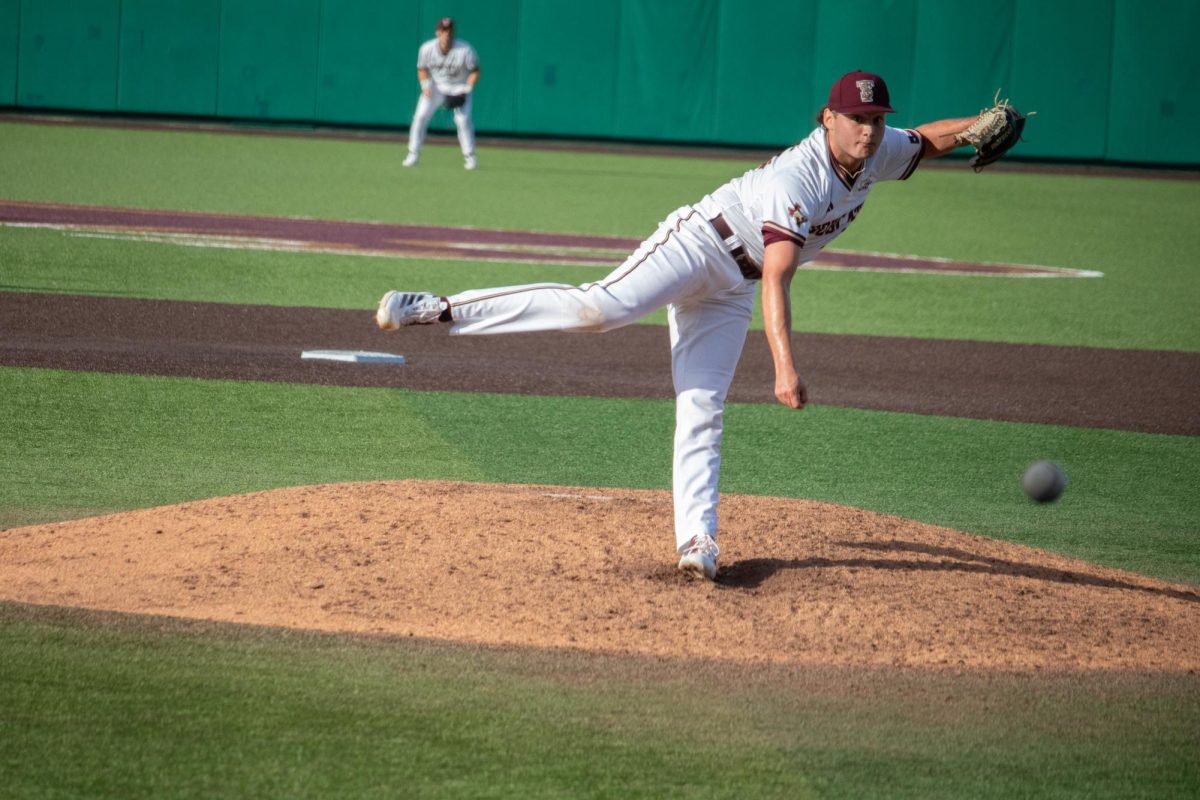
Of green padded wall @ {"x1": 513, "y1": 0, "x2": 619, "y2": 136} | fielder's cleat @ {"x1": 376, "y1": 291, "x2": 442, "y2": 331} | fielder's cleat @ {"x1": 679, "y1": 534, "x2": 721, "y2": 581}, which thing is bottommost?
fielder's cleat @ {"x1": 679, "y1": 534, "x2": 721, "y2": 581}

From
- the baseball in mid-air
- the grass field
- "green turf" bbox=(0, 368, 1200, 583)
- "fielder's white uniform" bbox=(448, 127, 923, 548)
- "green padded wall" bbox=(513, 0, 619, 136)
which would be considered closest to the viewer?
the grass field

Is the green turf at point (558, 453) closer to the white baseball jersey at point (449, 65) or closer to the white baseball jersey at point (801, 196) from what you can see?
the white baseball jersey at point (801, 196)

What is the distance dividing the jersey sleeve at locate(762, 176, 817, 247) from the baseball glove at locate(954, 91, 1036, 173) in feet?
2.68

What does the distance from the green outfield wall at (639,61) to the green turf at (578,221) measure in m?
1.57

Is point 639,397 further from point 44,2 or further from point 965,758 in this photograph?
point 44,2

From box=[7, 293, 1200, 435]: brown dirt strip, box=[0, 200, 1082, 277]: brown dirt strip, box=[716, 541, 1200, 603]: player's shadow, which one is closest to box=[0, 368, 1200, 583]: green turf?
box=[7, 293, 1200, 435]: brown dirt strip

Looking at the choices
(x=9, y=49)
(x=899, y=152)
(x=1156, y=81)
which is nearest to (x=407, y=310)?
(x=899, y=152)

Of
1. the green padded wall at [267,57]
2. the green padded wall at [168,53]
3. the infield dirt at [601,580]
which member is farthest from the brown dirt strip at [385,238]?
the green padded wall at [168,53]

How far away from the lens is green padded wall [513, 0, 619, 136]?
100ft

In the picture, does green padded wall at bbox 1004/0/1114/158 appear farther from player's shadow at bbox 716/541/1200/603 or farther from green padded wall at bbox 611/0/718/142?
player's shadow at bbox 716/541/1200/603

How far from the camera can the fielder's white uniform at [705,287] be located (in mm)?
5059

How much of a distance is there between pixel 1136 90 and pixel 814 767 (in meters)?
30.0

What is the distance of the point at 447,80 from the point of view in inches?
988

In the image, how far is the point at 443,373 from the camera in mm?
9977
